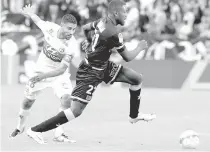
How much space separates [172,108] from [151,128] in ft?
12.3

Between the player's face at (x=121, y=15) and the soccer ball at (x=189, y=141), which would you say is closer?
the player's face at (x=121, y=15)

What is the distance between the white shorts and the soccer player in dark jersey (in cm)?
58

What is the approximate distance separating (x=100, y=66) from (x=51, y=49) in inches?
37.8

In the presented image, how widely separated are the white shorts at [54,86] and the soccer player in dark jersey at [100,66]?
0.58 meters

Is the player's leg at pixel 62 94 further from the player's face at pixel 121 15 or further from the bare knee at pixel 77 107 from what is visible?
the player's face at pixel 121 15

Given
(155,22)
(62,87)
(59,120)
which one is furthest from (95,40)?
(155,22)

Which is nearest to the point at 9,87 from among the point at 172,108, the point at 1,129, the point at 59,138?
the point at 172,108

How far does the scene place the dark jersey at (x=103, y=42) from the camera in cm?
894

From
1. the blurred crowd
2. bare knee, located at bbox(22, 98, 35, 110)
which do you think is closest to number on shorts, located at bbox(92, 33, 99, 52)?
bare knee, located at bbox(22, 98, 35, 110)

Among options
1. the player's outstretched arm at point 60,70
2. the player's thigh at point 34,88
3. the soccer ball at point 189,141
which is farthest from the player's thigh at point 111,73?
the soccer ball at point 189,141

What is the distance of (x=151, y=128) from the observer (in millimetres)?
11625

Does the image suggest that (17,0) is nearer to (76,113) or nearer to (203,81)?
(203,81)

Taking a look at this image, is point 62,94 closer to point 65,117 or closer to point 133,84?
point 65,117

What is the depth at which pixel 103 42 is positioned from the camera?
901cm
